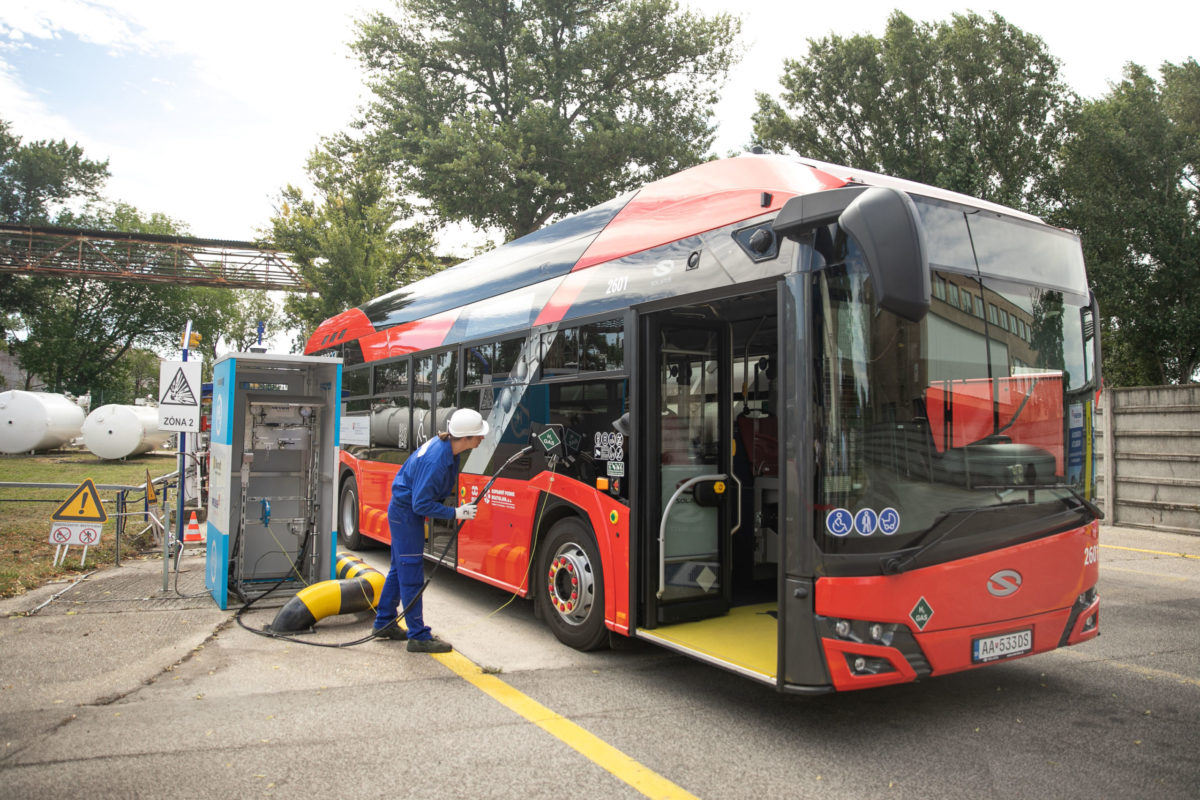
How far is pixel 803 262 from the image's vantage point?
427 cm

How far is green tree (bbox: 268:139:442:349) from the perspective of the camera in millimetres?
20688

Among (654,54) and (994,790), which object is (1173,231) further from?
(994,790)

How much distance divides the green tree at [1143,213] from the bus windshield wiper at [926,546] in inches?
792

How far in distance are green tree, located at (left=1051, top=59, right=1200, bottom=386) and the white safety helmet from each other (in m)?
20.5

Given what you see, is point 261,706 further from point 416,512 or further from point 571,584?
point 571,584

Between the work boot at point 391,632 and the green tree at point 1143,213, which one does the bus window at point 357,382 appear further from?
the green tree at point 1143,213

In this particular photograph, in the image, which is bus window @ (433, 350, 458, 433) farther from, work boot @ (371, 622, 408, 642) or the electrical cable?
work boot @ (371, 622, 408, 642)

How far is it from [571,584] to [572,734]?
1.82 m

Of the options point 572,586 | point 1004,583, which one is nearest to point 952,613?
point 1004,583

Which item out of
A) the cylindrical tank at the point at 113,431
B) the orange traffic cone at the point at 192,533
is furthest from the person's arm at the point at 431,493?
the cylindrical tank at the point at 113,431

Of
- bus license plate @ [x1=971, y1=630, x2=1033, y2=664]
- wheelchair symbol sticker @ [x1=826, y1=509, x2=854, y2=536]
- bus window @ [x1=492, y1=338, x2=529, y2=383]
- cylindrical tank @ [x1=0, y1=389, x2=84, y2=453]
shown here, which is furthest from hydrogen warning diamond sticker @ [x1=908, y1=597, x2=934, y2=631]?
cylindrical tank @ [x1=0, y1=389, x2=84, y2=453]

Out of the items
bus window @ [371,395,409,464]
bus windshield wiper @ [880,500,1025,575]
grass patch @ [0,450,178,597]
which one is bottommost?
grass patch @ [0,450,178,597]

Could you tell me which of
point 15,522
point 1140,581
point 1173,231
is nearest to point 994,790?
point 1140,581

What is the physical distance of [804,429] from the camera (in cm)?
418
